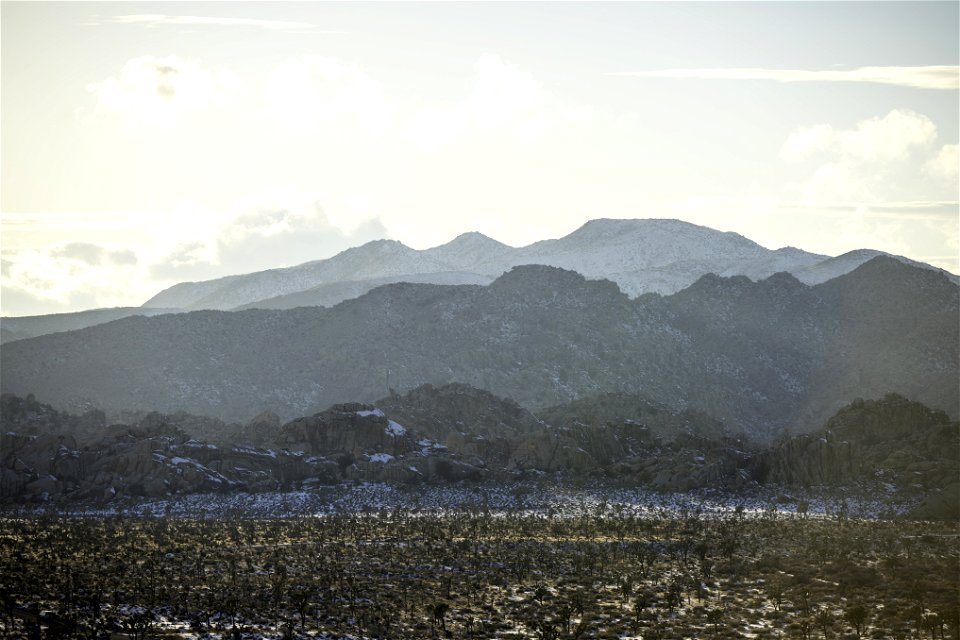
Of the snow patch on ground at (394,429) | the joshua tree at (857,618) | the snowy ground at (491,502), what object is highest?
the snow patch on ground at (394,429)

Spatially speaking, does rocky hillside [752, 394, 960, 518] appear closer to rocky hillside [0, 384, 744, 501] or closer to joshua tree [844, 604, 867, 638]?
rocky hillside [0, 384, 744, 501]

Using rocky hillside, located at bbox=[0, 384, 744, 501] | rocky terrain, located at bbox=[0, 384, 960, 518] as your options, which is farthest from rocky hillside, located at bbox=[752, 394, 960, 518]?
rocky hillside, located at bbox=[0, 384, 744, 501]

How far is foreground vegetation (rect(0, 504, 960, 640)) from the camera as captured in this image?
55562mm

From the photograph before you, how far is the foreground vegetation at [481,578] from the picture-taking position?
55562 mm

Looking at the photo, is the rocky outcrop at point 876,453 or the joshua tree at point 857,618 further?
the rocky outcrop at point 876,453

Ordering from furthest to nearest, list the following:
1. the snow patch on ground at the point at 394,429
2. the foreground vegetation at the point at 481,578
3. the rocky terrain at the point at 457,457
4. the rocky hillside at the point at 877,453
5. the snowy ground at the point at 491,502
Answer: the snow patch on ground at the point at 394,429, the rocky terrain at the point at 457,457, the rocky hillside at the point at 877,453, the snowy ground at the point at 491,502, the foreground vegetation at the point at 481,578

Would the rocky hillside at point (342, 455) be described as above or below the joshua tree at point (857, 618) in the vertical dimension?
above

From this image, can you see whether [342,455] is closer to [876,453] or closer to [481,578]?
[876,453]

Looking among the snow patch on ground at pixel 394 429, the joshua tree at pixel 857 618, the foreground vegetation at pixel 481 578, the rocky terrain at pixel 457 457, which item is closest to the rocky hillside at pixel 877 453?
the rocky terrain at pixel 457 457

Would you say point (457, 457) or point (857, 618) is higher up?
point (457, 457)

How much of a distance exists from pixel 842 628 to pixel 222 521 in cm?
5633

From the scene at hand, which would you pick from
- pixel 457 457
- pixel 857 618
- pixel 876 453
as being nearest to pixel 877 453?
pixel 876 453

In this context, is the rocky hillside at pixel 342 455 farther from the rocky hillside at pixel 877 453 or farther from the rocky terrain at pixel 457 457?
the rocky hillside at pixel 877 453

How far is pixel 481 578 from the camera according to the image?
67812 mm
